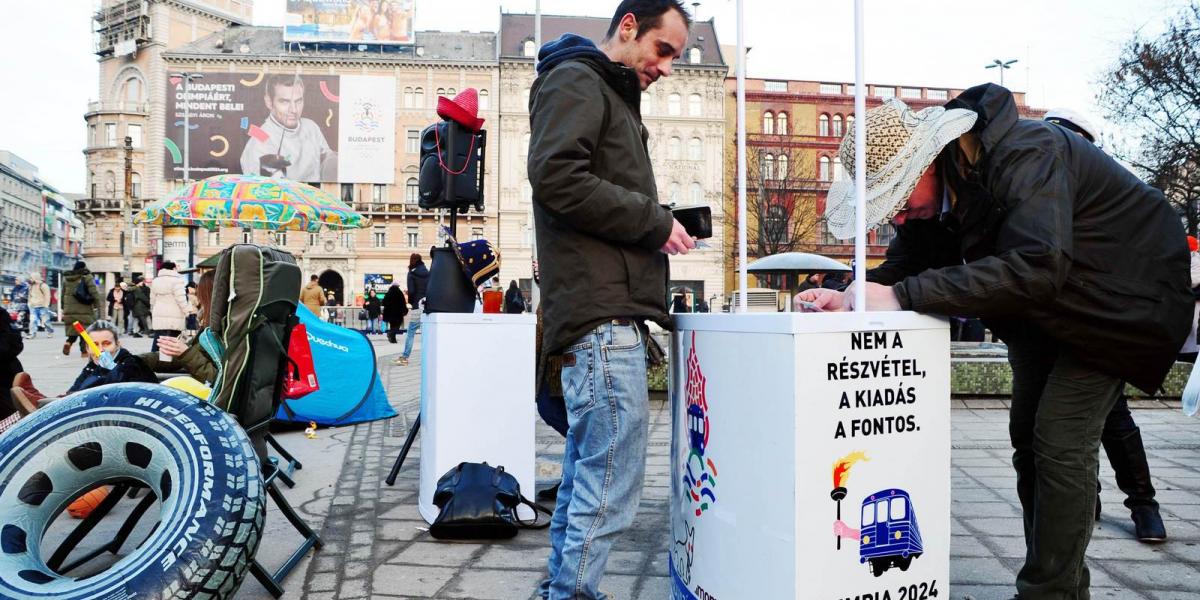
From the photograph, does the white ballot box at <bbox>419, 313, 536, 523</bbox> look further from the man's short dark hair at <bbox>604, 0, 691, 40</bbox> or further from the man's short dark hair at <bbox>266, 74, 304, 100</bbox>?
the man's short dark hair at <bbox>266, 74, 304, 100</bbox>

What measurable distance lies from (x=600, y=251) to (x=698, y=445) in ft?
2.01

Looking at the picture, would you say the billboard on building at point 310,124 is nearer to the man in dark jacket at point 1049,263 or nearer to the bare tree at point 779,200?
the bare tree at point 779,200

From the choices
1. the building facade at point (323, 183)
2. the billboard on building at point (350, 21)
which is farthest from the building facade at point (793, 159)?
the billboard on building at point (350, 21)

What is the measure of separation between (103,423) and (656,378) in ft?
21.2

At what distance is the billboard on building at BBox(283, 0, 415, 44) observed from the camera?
55.4 metres

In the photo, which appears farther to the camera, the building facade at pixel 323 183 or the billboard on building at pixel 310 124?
the building facade at pixel 323 183

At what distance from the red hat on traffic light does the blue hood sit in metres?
2.31

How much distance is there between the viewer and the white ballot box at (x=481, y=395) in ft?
13.8

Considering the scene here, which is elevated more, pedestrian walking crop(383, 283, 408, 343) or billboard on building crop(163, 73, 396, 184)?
billboard on building crop(163, 73, 396, 184)

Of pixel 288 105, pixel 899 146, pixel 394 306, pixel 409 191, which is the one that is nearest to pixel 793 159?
pixel 409 191

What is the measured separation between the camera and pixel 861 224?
2.15 m

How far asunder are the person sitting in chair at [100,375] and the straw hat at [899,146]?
13.4ft

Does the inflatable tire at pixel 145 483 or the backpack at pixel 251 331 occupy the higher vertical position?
the backpack at pixel 251 331

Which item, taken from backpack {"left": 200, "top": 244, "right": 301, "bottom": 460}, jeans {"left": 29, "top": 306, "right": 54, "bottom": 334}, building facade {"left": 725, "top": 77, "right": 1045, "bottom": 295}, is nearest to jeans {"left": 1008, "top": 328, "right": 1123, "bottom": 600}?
backpack {"left": 200, "top": 244, "right": 301, "bottom": 460}
